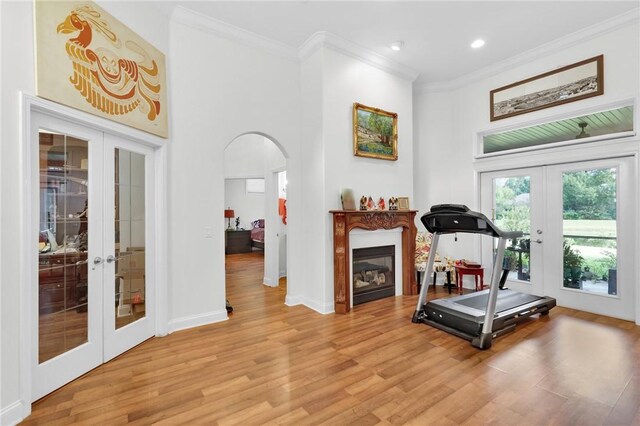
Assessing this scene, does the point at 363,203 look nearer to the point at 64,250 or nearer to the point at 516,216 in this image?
the point at 516,216

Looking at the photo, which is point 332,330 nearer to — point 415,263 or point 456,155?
point 415,263

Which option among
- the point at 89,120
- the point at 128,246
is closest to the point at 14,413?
the point at 128,246

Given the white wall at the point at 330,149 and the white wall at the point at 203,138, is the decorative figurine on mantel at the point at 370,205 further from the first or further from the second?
the white wall at the point at 203,138

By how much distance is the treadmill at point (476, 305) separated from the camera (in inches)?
122

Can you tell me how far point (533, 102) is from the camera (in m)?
4.47

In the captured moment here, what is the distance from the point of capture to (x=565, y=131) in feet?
13.9

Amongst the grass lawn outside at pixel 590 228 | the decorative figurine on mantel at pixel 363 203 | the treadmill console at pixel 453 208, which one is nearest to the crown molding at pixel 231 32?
the decorative figurine on mantel at pixel 363 203

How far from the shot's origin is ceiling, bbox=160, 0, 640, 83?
136 inches

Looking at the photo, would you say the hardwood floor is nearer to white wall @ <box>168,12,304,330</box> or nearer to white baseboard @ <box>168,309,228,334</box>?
white baseboard @ <box>168,309,228,334</box>

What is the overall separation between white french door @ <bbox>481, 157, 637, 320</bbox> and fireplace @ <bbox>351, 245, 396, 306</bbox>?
2013mm

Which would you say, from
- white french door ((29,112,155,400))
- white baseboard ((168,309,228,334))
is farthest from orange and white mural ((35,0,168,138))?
white baseboard ((168,309,228,334))

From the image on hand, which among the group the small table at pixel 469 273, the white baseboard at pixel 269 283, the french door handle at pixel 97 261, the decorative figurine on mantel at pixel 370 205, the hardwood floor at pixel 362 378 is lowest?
the hardwood floor at pixel 362 378

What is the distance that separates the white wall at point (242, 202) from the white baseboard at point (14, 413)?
28.6 ft

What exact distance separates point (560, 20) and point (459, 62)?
133 cm
